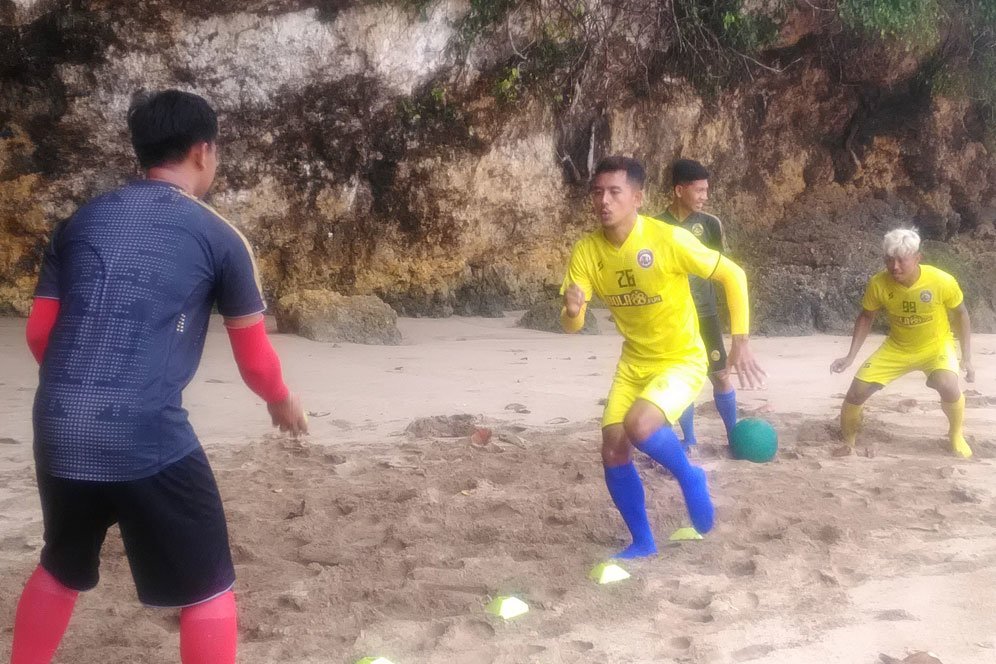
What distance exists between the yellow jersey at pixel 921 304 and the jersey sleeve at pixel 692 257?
2419 mm

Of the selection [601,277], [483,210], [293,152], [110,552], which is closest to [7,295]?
[293,152]

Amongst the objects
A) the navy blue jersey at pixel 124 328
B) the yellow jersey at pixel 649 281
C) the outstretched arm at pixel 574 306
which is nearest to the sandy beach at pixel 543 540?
the yellow jersey at pixel 649 281

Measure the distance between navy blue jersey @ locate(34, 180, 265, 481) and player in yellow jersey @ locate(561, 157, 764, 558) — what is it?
2098 mm

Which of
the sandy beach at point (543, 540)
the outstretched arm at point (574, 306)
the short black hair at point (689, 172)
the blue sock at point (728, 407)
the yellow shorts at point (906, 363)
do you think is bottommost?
the sandy beach at point (543, 540)

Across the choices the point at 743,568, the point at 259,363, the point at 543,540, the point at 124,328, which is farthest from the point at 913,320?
the point at 124,328

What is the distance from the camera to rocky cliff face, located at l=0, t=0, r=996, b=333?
37.9ft

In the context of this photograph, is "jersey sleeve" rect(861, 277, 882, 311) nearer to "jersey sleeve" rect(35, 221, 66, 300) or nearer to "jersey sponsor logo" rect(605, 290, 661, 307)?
"jersey sponsor logo" rect(605, 290, 661, 307)

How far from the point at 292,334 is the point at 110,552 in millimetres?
6205

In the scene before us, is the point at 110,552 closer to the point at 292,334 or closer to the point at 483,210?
the point at 292,334

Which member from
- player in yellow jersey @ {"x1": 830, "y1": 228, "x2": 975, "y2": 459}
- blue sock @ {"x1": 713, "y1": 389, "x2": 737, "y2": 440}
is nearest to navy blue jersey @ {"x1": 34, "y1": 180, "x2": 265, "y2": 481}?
blue sock @ {"x1": 713, "y1": 389, "x2": 737, "y2": 440}

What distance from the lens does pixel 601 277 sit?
444cm

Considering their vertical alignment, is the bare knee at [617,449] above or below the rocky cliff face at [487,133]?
below

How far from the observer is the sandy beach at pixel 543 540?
326cm

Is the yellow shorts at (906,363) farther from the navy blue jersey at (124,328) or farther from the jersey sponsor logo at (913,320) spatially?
the navy blue jersey at (124,328)
